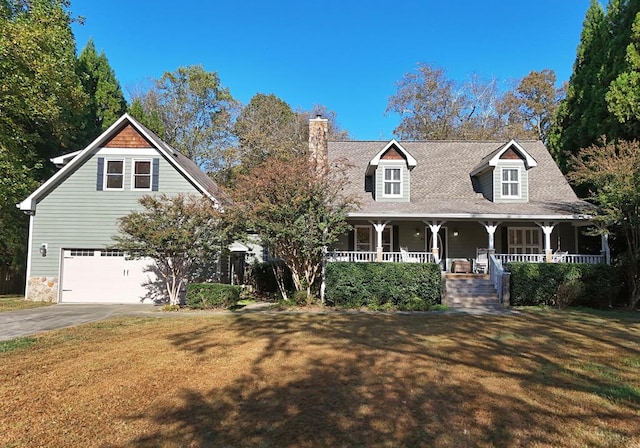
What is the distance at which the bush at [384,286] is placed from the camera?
525 inches

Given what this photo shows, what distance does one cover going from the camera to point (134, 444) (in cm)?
354

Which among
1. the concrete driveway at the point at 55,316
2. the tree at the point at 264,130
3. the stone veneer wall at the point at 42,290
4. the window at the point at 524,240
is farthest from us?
the tree at the point at 264,130

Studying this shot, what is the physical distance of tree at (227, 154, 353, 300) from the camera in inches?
505

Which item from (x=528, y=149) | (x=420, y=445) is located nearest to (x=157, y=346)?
(x=420, y=445)

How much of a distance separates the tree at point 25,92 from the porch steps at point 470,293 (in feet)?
59.5

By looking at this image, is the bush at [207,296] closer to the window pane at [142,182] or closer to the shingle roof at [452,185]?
the window pane at [142,182]

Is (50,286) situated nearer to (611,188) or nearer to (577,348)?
(577,348)

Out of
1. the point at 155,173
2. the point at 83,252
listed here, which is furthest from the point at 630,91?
the point at 83,252

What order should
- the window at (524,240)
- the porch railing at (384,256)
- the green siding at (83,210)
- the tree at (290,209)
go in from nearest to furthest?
1. the tree at (290,209)
2. the porch railing at (384,256)
3. the green siding at (83,210)
4. the window at (524,240)

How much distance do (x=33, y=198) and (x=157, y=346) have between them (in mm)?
11869

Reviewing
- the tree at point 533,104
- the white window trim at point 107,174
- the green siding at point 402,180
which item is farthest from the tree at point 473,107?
the white window trim at point 107,174

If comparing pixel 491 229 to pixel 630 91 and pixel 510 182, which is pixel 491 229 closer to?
pixel 510 182

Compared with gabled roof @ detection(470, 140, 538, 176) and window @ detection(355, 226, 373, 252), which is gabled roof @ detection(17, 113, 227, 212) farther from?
gabled roof @ detection(470, 140, 538, 176)

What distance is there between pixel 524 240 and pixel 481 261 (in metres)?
2.89
